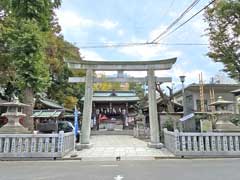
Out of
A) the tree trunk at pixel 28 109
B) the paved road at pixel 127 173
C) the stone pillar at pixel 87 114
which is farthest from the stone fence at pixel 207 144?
the tree trunk at pixel 28 109

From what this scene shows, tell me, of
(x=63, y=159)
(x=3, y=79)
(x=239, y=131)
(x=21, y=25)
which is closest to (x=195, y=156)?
(x=239, y=131)

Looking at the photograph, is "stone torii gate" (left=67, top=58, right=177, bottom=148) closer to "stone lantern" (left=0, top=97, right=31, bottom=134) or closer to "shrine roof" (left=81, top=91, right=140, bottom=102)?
"stone lantern" (left=0, top=97, right=31, bottom=134)

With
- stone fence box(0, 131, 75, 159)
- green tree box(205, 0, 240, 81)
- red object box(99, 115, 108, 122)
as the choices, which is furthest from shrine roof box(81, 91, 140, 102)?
stone fence box(0, 131, 75, 159)

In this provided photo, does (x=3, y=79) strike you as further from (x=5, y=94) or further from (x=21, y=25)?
(x=21, y=25)

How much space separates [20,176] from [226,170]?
19.1 ft

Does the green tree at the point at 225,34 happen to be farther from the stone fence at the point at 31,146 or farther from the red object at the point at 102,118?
the red object at the point at 102,118

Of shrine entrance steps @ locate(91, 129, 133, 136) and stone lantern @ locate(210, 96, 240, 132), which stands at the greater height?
stone lantern @ locate(210, 96, 240, 132)

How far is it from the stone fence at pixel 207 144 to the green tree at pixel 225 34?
29.8 feet

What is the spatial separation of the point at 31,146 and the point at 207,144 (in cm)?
725

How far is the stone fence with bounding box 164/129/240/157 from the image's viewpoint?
10406mm

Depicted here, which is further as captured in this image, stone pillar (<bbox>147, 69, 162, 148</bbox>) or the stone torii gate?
the stone torii gate

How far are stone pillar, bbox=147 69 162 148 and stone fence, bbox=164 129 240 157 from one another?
293 cm

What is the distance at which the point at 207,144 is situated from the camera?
1048 cm

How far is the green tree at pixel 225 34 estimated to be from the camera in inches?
671
